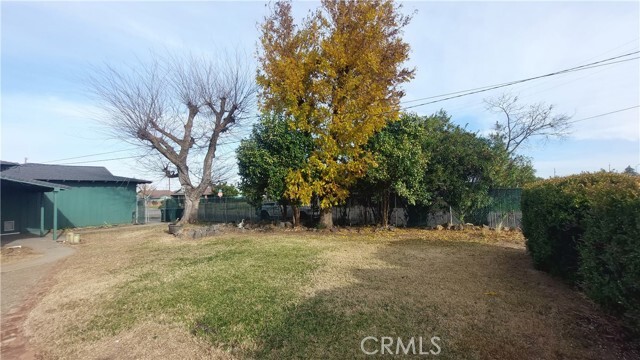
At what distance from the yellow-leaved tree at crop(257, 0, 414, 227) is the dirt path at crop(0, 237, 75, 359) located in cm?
710

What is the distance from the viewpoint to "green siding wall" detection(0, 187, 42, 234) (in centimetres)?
1744

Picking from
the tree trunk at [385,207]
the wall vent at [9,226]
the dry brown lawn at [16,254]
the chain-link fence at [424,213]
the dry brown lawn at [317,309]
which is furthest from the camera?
the wall vent at [9,226]

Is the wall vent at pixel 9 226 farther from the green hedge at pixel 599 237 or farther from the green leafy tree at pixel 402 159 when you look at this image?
the green hedge at pixel 599 237

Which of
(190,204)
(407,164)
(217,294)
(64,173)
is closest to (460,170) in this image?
(407,164)

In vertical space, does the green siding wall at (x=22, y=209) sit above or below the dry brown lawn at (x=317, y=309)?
above

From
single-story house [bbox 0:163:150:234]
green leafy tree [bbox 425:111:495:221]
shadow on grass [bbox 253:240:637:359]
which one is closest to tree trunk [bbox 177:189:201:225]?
single-story house [bbox 0:163:150:234]

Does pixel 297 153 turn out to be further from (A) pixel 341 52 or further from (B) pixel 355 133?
(A) pixel 341 52

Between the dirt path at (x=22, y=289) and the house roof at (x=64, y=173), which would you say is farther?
the house roof at (x=64, y=173)

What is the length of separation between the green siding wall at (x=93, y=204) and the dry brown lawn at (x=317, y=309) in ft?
47.1

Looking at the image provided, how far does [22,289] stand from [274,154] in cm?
792

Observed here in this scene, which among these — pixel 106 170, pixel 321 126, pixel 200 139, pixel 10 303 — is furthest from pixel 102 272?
pixel 106 170

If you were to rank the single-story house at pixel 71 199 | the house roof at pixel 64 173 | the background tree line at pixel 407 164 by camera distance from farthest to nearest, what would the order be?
the house roof at pixel 64 173 → the single-story house at pixel 71 199 → the background tree line at pixel 407 164

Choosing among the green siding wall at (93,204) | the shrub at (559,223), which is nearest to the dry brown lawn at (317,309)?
the shrub at (559,223)

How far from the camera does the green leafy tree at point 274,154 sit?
Answer: 41.2 ft
